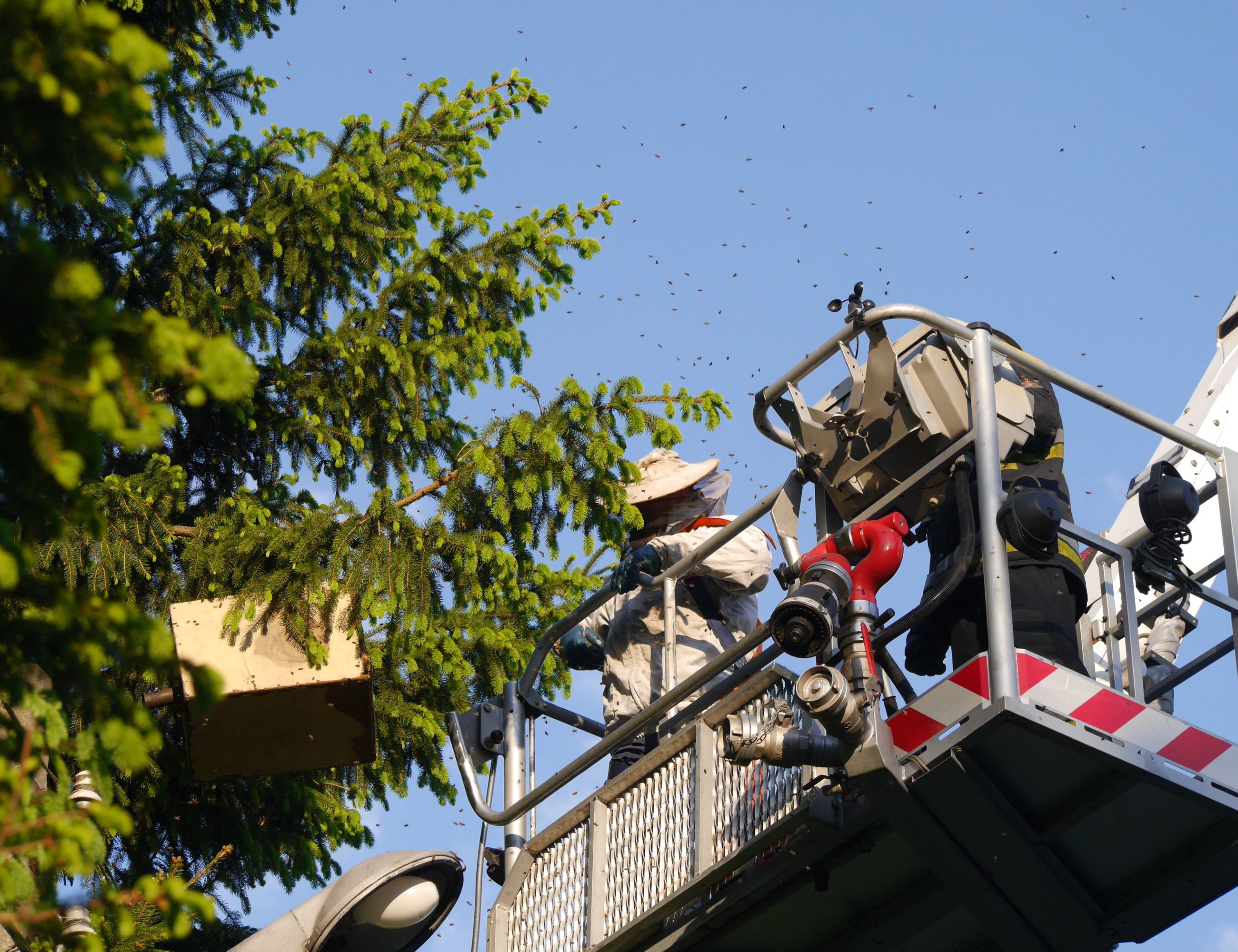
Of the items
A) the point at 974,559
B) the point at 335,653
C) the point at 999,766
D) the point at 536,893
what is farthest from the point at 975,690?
the point at 335,653

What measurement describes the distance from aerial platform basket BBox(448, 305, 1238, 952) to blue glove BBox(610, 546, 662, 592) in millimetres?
292

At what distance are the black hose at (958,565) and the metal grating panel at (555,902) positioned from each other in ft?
5.16

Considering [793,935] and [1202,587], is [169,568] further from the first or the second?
[1202,587]

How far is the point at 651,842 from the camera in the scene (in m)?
5.84

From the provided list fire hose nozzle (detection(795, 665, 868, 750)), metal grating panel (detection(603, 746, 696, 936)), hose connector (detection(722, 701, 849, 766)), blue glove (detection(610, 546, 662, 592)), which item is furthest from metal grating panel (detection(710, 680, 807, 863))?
blue glove (detection(610, 546, 662, 592))

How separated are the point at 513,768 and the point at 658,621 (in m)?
0.93

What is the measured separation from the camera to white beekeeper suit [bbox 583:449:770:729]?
7.01m

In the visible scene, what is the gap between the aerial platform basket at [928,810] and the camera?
15.5ft

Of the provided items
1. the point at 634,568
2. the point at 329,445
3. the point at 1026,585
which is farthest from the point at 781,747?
the point at 329,445

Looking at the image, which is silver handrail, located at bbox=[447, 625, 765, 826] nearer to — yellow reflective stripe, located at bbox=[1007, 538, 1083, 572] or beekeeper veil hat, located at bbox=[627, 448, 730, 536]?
yellow reflective stripe, located at bbox=[1007, 538, 1083, 572]

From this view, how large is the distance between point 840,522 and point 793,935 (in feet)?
5.04

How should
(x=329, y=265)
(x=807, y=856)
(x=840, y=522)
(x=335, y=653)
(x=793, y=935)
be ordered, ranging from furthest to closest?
(x=329, y=265) → (x=335, y=653) → (x=840, y=522) → (x=793, y=935) → (x=807, y=856)

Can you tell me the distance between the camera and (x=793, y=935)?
5613 millimetres

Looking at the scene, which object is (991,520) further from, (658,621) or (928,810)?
(658,621)
